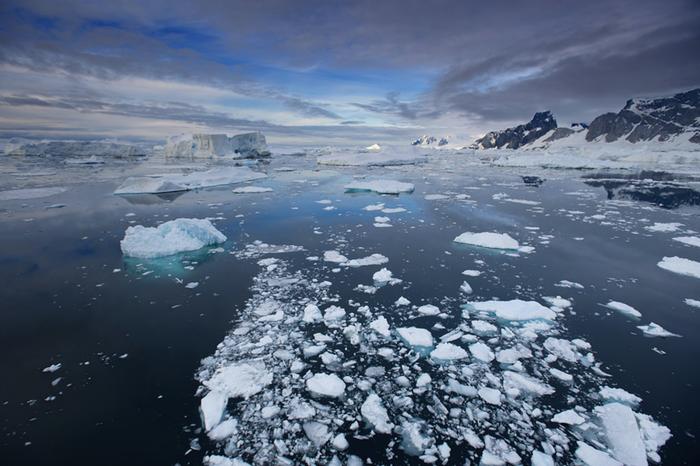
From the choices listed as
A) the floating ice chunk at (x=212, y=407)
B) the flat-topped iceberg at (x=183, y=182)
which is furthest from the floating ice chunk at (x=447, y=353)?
the flat-topped iceberg at (x=183, y=182)

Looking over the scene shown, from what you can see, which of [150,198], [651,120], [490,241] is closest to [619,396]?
[490,241]

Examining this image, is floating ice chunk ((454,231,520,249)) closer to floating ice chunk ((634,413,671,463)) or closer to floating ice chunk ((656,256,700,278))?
floating ice chunk ((656,256,700,278))

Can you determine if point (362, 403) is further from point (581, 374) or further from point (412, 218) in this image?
point (412, 218)

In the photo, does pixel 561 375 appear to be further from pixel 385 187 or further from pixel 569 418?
pixel 385 187

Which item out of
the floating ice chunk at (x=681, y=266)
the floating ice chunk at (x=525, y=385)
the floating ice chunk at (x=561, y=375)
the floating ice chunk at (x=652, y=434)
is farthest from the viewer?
the floating ice chunk at (x=681, y=266)

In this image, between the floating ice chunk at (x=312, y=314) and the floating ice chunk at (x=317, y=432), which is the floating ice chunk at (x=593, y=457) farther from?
the floating ice chunk at (x=312, y=314)

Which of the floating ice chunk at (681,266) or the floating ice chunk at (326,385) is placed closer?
the floating ice chunk at (326,385)
